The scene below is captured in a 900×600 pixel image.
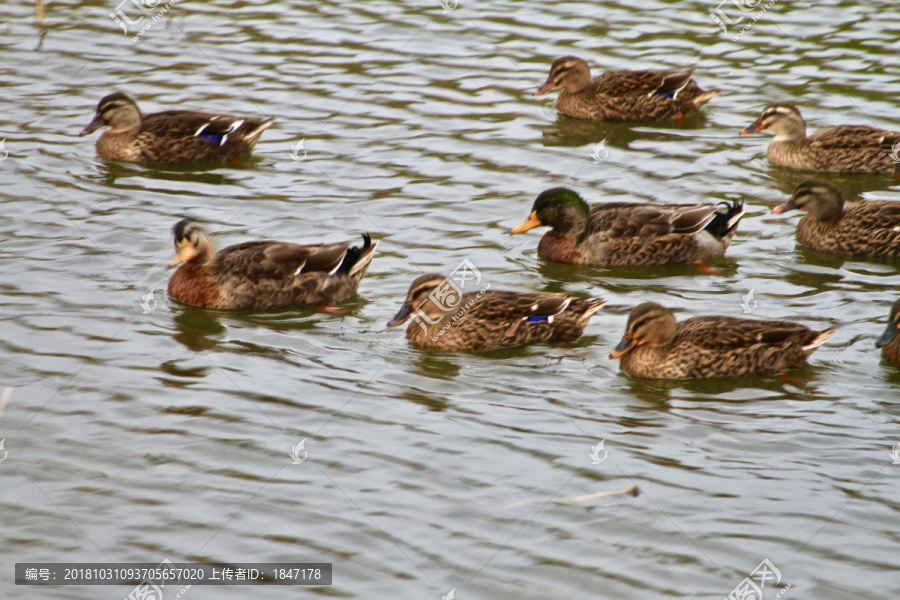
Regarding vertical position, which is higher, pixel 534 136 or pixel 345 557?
pixel 534 136

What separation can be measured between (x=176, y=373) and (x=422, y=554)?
3.30 meters

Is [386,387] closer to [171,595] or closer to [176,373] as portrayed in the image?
[176,373]

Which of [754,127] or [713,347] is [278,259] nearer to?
[713,347]

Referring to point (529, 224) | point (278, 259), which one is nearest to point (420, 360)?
point (278, 259)

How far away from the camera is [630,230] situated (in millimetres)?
12305

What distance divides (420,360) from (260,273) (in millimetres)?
1907

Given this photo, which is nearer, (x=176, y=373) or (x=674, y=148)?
(x=176, y=373)

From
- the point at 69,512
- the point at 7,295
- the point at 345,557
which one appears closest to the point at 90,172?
the point at 7,295

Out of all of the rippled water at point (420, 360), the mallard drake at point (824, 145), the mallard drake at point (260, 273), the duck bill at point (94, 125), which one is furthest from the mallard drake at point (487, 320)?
the duck bill at point (94, 125)

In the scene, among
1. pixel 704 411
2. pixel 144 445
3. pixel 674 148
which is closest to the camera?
pixel 144 445

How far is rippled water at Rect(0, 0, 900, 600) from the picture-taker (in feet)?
23.7

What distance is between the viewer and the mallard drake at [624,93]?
52.9 feet

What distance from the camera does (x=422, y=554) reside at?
7113 millimetres

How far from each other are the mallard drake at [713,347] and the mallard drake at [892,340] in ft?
1.34
